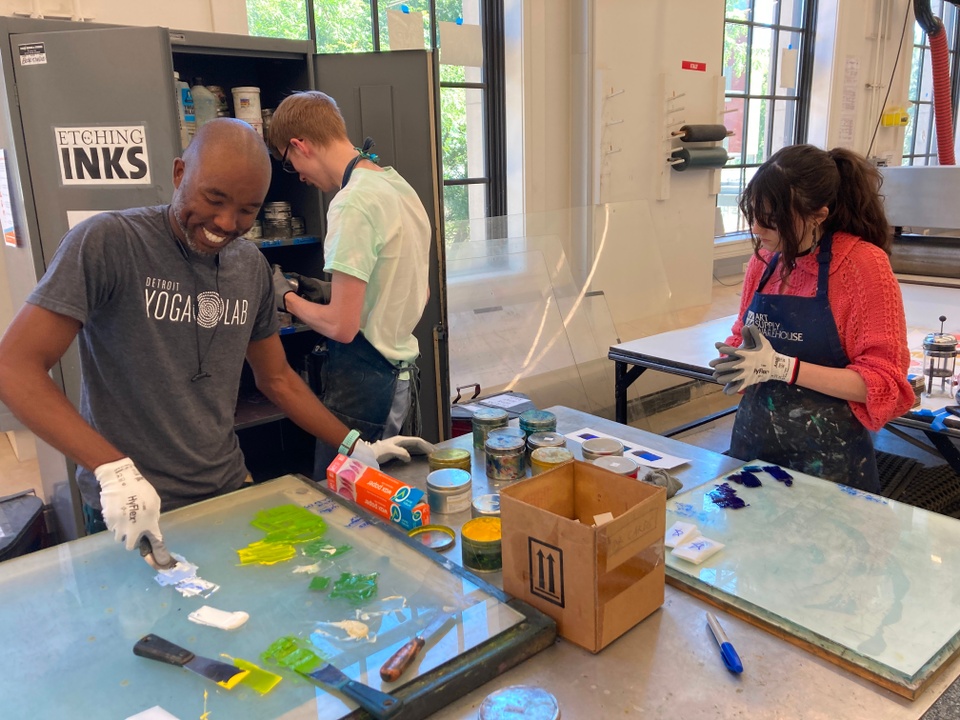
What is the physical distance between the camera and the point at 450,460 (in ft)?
4.55

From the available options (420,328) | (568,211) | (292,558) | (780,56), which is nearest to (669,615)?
(292,558)

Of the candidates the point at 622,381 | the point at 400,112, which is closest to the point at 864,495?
the point at 622,381

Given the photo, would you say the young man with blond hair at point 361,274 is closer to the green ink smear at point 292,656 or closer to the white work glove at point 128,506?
the white work glove at point 128,506

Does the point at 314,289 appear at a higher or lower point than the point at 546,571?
higher

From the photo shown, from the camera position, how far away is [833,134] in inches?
222

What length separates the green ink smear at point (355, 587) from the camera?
99 cm

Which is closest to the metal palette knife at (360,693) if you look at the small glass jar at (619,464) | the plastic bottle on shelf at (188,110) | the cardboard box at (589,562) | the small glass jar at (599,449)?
the cardboard box at (589,562)

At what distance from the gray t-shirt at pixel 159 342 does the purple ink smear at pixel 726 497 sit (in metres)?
0.91

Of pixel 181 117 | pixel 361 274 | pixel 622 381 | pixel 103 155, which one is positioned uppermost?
pixel 181 117

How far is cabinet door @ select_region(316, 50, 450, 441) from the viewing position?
2449mm

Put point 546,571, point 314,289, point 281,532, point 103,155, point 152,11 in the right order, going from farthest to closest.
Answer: point 152,11
point 314,289
point 103,155
point 281,532
point 546,571

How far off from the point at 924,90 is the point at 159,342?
7.80 metres

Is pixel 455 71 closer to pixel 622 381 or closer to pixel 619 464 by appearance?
pixel 622 381

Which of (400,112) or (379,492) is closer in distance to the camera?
(379,492)
